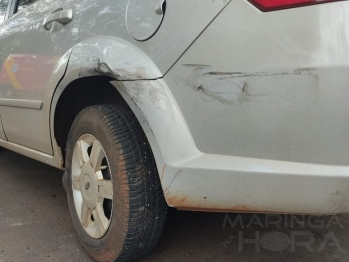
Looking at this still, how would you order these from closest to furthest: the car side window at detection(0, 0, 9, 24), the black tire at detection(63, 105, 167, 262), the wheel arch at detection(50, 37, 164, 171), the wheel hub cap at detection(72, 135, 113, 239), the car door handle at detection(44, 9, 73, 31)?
the wheel arch at detection(50, 37, 164, 171) → the black tire at detection(63, 105, 167, 262) → the wheel hub cap at detection(72, 135, 113, 239) → the car door handle at detection(44, 9, 73, 31) → the car side window at detection(0, 0, 9, 24)

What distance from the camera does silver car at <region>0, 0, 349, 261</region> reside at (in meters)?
1.28

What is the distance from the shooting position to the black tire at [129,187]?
5.66 feet

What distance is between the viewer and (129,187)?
1716 mm

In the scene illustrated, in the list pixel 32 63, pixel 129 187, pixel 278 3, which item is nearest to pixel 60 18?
pixel 32 63

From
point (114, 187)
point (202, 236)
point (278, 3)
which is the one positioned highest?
point (278, 3)

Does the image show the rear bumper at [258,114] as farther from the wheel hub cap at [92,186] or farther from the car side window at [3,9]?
the car side window at [3,9]

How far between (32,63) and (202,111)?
1.36 metres

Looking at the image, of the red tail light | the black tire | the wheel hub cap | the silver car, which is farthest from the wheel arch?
the red tail light

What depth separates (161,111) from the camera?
5.04 ft

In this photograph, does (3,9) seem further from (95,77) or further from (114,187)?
(114,187)

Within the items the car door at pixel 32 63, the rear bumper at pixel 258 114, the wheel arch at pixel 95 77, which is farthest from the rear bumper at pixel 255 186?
the car door at pixel 32 63

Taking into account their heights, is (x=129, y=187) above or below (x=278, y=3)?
below

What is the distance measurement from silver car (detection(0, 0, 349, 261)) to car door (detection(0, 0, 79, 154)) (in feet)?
0.16

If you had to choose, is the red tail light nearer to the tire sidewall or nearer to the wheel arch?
the wheel arch
